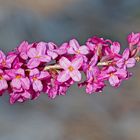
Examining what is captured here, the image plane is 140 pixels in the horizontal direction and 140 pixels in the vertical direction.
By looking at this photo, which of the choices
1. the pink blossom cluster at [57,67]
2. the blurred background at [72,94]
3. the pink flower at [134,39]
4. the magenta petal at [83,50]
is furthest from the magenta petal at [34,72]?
the blurred background at [72,94]

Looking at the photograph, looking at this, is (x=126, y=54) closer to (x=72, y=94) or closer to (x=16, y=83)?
(x=16, y=83)

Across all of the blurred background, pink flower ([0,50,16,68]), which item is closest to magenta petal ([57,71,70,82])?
pink flower ([0,50,16,68])

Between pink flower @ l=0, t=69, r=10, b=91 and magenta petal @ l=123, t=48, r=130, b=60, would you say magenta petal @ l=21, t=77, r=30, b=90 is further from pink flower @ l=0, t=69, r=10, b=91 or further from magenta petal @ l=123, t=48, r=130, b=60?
magenta petal @ l=123, t=48, r=130, b=60

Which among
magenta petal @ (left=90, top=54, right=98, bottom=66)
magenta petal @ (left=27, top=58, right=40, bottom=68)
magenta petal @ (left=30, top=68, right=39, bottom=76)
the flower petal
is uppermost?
the flower petal
